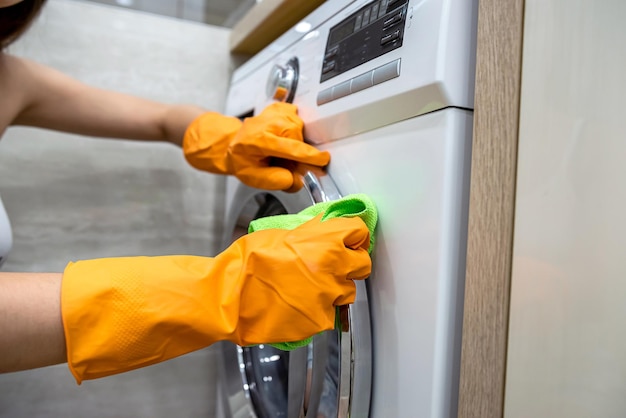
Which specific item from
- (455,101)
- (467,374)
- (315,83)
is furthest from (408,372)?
(315,83)

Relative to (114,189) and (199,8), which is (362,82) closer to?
(114,189)

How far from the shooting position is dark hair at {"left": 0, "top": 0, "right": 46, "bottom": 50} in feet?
2.87

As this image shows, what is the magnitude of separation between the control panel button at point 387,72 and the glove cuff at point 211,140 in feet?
1.29

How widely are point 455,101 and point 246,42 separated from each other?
788 millimetres

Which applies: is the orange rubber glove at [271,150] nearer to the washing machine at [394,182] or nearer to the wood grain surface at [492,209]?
the washing machine at [394,182]

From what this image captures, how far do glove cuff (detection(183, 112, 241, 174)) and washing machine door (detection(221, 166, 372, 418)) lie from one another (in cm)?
7

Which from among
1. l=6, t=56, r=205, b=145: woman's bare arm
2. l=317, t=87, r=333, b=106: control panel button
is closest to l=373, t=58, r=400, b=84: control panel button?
l=317, t=87, r=333, b=106: control panel button

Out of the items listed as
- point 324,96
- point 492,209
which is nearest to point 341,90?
point 324,96

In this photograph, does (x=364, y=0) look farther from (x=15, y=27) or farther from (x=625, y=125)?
(x=15, y=27)

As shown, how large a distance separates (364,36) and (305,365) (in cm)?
46

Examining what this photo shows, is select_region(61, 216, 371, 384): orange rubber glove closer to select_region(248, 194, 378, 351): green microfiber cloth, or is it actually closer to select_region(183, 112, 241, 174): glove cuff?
select_region(248, 194, 378, 351): green microfiber cloth

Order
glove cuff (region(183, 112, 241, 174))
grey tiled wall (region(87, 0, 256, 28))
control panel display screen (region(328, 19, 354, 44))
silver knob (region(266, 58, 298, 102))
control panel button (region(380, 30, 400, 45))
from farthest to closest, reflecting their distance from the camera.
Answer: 1. grey tiled wall (region(87, 0, 256, 28))
2. glove cuff (region(183, 112, 241, 174))
3. silver knob (region(266, 58, 298, 102))
4. control panel display screen (region(328, 19, 354, 44))
5. control panel button (region(380, 30, 400, 45))

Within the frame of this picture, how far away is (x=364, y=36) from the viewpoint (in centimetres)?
64

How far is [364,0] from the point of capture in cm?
66
